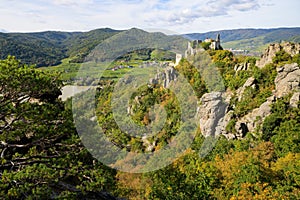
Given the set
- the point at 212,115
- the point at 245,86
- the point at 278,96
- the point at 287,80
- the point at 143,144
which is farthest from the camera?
the point at 245,86

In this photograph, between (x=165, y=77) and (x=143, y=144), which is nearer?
(x=143, y=144)

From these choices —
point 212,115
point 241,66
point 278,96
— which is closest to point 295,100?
point 278,96

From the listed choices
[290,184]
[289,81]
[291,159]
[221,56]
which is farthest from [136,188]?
[221,56]

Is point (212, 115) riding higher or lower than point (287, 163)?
lower

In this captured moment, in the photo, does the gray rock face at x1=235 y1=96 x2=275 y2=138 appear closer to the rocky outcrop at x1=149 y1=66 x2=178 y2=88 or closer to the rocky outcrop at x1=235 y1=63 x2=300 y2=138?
the rocky outcrop at x1=235 y1=63 x2=300 y2=138

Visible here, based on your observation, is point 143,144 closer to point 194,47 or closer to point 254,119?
point 254,119

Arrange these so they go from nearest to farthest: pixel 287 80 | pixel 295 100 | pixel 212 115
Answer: pixel 295 100 < pixel 287 80 < pixel 212 115

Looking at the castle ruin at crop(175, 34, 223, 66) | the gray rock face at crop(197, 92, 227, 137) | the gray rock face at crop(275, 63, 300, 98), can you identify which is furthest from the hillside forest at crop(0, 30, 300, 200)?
the castle ruin at crop(175, 34, 223, 66)

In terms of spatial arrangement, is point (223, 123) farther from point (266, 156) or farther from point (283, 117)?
point (266, 156)
